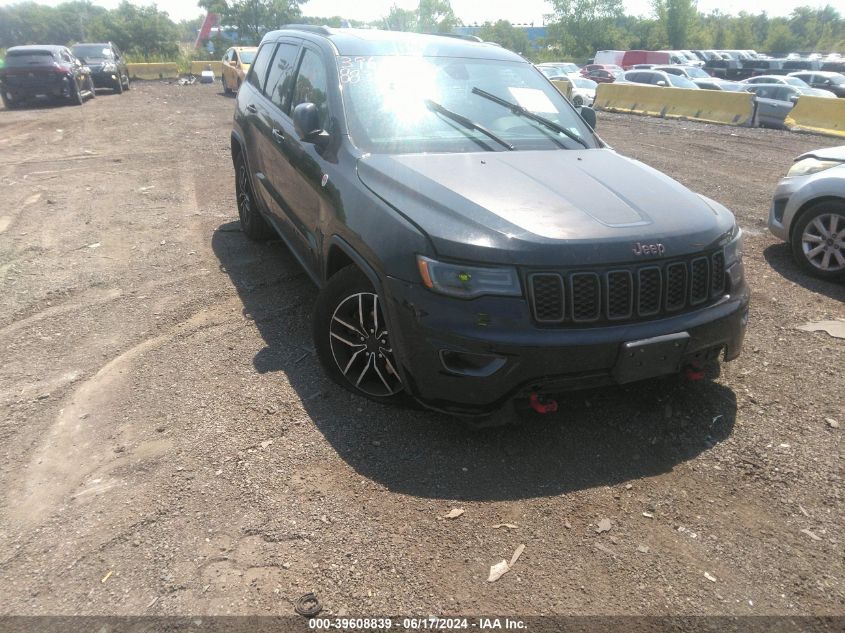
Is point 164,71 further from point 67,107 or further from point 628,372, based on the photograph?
point 628,372

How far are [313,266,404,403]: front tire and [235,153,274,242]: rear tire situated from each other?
261cm

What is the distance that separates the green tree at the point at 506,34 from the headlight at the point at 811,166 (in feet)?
233

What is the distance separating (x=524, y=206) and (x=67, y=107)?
19.3 m

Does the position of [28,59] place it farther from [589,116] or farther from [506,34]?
[506,34]

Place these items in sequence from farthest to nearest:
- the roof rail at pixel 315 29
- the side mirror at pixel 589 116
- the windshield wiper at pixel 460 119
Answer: the side mirror at pixel 589 116 < the roof rail at pixel 315 29 < the windshield wiper at pixel 460 119

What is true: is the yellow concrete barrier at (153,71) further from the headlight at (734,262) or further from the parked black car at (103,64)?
the headlight at (734,262)

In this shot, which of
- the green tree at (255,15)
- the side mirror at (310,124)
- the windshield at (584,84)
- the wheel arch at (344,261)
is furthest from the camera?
the green tree at (255,15)

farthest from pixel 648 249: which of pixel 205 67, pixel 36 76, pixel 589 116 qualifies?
pixel 205 67

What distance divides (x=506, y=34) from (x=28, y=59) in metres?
67.2

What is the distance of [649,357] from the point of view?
2875 millimetres

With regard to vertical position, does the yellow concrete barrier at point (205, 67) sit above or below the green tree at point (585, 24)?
below

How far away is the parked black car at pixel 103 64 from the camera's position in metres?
22.3

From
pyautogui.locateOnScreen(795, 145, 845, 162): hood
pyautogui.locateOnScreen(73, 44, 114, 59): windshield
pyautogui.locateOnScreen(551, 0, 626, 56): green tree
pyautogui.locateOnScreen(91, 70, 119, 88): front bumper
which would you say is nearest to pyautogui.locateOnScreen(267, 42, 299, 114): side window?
pyautogui.locateOnScreen(795, 145, 845, 162): hood

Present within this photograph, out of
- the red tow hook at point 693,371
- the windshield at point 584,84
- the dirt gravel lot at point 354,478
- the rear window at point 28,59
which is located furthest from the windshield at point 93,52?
the red tow hook at point 693,371
